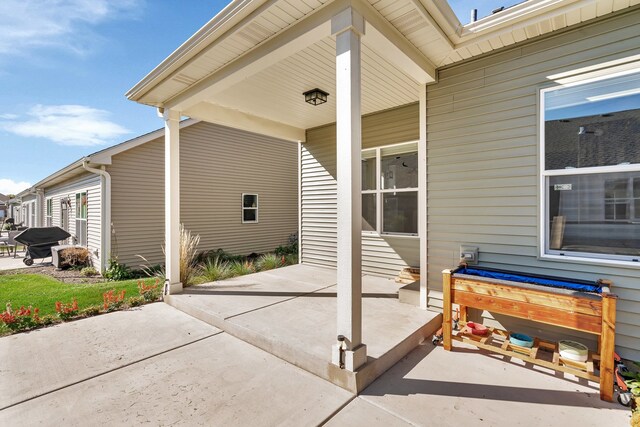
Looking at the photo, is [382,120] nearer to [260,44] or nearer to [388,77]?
[388,77]

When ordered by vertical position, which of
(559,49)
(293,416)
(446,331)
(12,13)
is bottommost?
(293,416)

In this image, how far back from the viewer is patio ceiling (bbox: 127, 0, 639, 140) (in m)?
2.51

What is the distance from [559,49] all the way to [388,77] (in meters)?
1.79

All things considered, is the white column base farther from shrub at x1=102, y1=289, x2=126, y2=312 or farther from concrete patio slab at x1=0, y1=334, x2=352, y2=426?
shrub at x1=102, y1=289, x2=126, y2=312

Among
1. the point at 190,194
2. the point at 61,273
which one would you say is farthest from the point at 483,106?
the point at 61,273

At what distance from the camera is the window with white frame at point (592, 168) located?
102 inches

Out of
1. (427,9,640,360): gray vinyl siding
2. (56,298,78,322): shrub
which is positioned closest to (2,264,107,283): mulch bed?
(56,298,78,322): shrub

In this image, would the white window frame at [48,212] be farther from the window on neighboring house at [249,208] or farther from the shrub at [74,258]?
the window on neighboring house at [249,208]

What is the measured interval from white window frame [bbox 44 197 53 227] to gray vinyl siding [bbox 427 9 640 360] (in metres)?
16.2

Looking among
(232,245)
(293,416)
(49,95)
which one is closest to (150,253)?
(232,245)

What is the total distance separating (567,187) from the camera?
9.36ft

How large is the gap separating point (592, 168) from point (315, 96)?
11.1 ft

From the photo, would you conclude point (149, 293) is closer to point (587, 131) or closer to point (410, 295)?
point (410, 295)

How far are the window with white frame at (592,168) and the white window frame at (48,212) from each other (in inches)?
680
